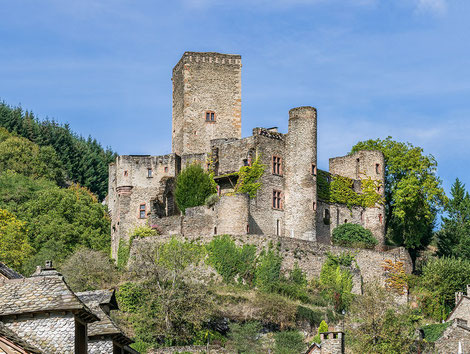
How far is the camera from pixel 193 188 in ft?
220

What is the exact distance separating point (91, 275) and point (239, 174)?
12912 millimetres

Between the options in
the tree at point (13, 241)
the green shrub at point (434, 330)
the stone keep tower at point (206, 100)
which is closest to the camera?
the green shrub at point (434, 330)

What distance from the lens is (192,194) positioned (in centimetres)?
6681

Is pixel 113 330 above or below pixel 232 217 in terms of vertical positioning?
below

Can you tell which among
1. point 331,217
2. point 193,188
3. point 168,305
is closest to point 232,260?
point 193,188

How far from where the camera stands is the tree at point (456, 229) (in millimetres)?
71625

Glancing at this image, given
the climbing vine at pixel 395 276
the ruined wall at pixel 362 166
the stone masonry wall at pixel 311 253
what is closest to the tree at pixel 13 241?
the stone masonry wall at pixel 311 253

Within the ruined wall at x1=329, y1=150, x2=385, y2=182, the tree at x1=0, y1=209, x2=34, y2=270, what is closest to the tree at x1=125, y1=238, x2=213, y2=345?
the tree at x1=0, y1=209, x2=34, y2=270

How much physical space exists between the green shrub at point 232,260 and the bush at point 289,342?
619cm

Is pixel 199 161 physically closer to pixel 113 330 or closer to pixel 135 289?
pixel 135 289

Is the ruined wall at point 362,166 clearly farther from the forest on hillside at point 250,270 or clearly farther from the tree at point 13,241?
the tree at point 13,241

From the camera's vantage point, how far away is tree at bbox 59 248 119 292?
189 feet

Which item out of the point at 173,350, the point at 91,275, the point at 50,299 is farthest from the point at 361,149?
the point at 50,299

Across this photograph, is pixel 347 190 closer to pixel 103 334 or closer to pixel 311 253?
pixel 311 253
